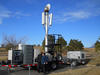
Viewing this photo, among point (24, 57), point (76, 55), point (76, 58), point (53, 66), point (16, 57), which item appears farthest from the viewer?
point (76, 55)

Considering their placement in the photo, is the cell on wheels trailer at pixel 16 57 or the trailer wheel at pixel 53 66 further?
the trailer wheel at pixel 53 66

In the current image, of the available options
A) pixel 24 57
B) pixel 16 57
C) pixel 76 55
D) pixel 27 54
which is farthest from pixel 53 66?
pixel 76 55

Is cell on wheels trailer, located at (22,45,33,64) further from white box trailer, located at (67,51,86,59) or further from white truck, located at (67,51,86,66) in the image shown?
white box trailer, located at (67,51,86,59)

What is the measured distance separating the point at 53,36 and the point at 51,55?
2.58 m

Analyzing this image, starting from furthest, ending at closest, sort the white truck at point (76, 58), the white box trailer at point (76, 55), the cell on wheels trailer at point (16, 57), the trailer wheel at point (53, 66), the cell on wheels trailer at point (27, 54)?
the white box trailer at point (76, 55)
the white truck at point (76, 58)
the trailer wheel at point (53, 66)
the cell on wheels trailer at point (16, 57)
the cell on wheels trailer at point (27, 54)

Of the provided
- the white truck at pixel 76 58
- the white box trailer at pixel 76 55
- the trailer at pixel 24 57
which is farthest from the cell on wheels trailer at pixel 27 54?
the white box trailer at pixel 76 55

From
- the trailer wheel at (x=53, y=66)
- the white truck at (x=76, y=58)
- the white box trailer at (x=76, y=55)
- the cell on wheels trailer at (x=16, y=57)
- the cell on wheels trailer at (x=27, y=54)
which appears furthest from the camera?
the white box trailer at (x=76, y=55)

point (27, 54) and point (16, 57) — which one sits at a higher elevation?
point (27, 54)

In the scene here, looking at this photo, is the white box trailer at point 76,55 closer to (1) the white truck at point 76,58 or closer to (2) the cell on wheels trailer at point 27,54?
(1) the white truck at point 76,58

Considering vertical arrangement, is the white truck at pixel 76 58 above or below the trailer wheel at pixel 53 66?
above

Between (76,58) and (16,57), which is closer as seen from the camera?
(16,57)

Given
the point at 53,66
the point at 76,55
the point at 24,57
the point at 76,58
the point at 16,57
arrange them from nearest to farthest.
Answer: the point at 24,57 < the point at 16,57 < the point at 53,66 < the point at 76,58 < the point at 76,55

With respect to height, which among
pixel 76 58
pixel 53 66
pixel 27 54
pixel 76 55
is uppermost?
pixel 27 54

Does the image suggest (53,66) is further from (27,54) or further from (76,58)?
(76,58)
